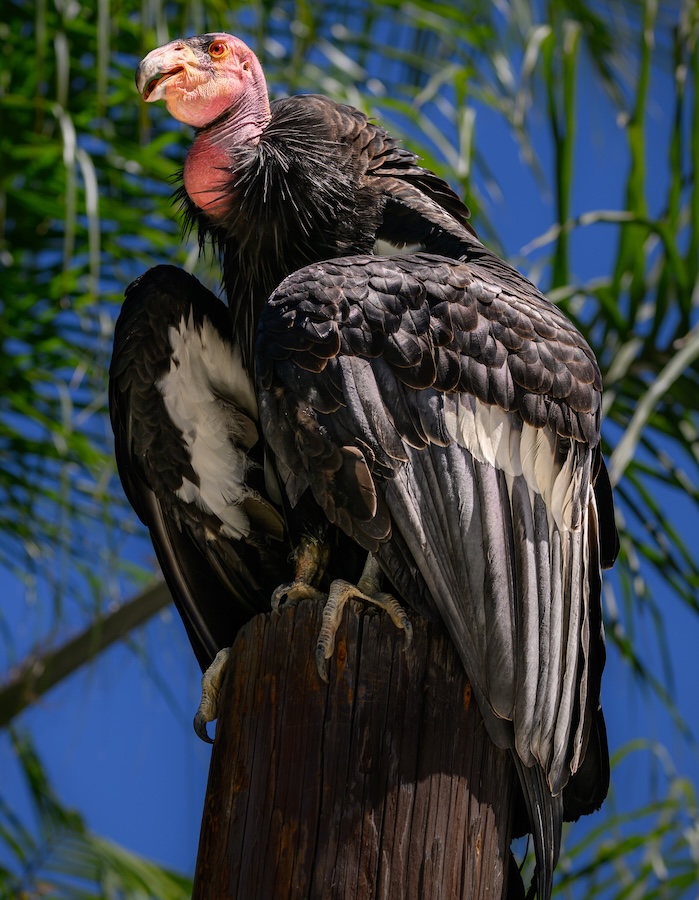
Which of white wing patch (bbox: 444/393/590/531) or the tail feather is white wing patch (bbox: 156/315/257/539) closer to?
white wing patch (bbox: 444/393/590/531)

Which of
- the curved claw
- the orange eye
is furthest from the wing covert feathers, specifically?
the orange eye

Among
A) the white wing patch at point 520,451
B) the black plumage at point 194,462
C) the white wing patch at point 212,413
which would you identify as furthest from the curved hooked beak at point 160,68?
the white wing patch at point 520,451

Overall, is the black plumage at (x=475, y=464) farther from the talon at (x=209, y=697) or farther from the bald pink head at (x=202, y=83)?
the bald pink head at (x=202, y=83)

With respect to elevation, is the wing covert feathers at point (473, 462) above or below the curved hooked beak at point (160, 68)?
below

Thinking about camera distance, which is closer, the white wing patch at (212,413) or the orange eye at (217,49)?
the white wing patch at (212,413)

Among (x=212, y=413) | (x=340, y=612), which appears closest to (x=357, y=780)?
(x=340, y=612)

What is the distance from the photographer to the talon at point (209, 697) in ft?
9.27

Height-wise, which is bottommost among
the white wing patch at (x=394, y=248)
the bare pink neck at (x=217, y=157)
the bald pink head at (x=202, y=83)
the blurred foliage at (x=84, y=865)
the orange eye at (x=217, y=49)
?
the blurred foliage at (x=84, y=865)

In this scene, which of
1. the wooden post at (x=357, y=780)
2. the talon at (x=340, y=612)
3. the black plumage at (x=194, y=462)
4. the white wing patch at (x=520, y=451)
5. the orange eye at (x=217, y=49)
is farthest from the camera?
the orange eye at (x=217, y=49)

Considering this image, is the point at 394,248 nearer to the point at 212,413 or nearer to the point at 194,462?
the point at 212,413

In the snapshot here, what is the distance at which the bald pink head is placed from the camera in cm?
334

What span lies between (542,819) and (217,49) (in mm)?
2326

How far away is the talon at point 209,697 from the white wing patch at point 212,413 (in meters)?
0.49

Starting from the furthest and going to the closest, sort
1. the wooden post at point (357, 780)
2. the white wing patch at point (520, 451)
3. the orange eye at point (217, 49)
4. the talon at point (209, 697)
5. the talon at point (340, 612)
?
the orange eye at point (217, 49)
the talon at point (209, 697)
the white wing patch at point (520, 451)
the talon at point (340, 612)
the wooden post at point (357, 780)
